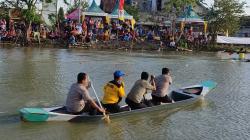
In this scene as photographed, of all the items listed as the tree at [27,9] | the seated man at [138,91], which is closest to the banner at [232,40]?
the tree at [27,9]

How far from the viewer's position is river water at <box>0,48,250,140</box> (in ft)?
35.8

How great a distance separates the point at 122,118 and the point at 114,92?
0.93m

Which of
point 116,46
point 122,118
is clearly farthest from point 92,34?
point 122,118

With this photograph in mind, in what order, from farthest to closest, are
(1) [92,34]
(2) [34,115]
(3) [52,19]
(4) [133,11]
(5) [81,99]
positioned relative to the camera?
(4) [133,11] → (3) [52,19] → (1) [92,34] → (5) [81,99] → (2) [34,115]

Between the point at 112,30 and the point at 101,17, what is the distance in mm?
4459

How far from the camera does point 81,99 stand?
1122 cm

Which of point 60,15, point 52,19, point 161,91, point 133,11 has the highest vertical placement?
point 133,11

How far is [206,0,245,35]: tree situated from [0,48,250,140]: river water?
2246cm

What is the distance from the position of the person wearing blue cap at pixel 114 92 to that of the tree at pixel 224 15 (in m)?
36.4

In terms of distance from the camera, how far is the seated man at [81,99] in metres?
11.1

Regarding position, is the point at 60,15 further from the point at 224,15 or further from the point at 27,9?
the point at 224,15

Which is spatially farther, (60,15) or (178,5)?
(60,15)

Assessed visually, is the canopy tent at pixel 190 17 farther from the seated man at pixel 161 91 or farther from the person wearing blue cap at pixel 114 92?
the person wearing blue cap at pixel 114 92

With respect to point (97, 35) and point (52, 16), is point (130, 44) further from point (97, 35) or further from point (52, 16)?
point (52, 16)
